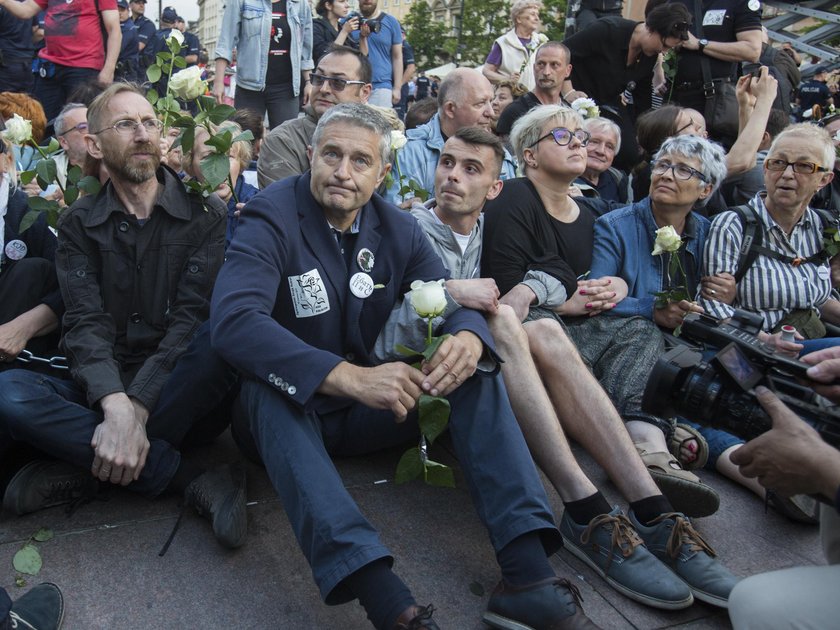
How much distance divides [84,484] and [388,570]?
1.39 m

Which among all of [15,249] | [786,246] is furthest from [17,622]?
[786,246]

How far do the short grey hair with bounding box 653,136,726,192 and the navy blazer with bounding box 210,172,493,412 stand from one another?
5.76 ft

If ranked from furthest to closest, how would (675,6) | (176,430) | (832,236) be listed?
(675,6)
(832,236)
(176,430)

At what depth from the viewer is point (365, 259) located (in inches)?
117

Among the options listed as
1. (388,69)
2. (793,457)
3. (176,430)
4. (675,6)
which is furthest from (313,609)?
(388,69)

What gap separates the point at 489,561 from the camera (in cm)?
283

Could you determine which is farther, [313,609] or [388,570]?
[313,609]

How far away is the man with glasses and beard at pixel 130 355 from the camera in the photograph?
9.12ft

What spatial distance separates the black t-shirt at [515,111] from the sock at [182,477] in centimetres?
408

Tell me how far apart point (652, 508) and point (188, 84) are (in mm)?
2690

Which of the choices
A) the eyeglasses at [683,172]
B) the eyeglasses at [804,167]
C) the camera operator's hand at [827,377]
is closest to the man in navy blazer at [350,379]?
the camera operator's hand at [827,377]

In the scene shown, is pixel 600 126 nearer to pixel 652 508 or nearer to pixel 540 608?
pixel 652 508

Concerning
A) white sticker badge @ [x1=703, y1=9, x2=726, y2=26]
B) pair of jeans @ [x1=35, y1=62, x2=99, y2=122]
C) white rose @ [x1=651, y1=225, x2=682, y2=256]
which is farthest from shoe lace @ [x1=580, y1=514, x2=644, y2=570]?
pair of jeans @ [x1=35, y1=62, x2=99, y2=122]

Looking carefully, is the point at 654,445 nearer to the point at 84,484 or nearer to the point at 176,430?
the point at 176,430
